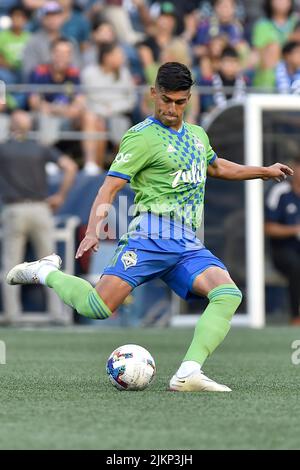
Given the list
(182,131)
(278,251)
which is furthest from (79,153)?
(182,131)

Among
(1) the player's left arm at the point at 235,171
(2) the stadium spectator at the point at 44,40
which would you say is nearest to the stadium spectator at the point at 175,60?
(2) the stadium spectator at the point at 44,40

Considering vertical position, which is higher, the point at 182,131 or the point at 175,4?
the point at 175,4

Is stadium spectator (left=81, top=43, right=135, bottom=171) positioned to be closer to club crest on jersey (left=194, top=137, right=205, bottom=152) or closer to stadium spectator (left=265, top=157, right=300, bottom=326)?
stadium spectator (left=265, top=157, right=300, bottom=326)

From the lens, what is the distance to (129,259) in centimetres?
730

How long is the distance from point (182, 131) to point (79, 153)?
9.40m

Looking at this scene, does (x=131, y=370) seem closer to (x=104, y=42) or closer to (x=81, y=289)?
(x=81, y=289)

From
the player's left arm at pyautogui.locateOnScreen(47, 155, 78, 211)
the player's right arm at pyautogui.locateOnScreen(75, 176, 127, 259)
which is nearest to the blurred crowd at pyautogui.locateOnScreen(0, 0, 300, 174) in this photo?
the player's left arm at pyautogui.locateOnScreen(47, 155, 78, 211)

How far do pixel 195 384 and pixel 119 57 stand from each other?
10246mm

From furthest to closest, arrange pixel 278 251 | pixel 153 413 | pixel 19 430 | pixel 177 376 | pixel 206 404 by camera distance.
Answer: pixel 278 251, pixel 177 376, pixel 206 404, pixel 153 413, pixel 19 430

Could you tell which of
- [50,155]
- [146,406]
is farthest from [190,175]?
[50,155]

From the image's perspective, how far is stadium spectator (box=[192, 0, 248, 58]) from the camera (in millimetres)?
18406

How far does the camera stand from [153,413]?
5.96 meters

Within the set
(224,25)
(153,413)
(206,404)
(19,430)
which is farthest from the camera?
(224,25)

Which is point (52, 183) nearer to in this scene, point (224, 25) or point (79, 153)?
point (79, 153)
